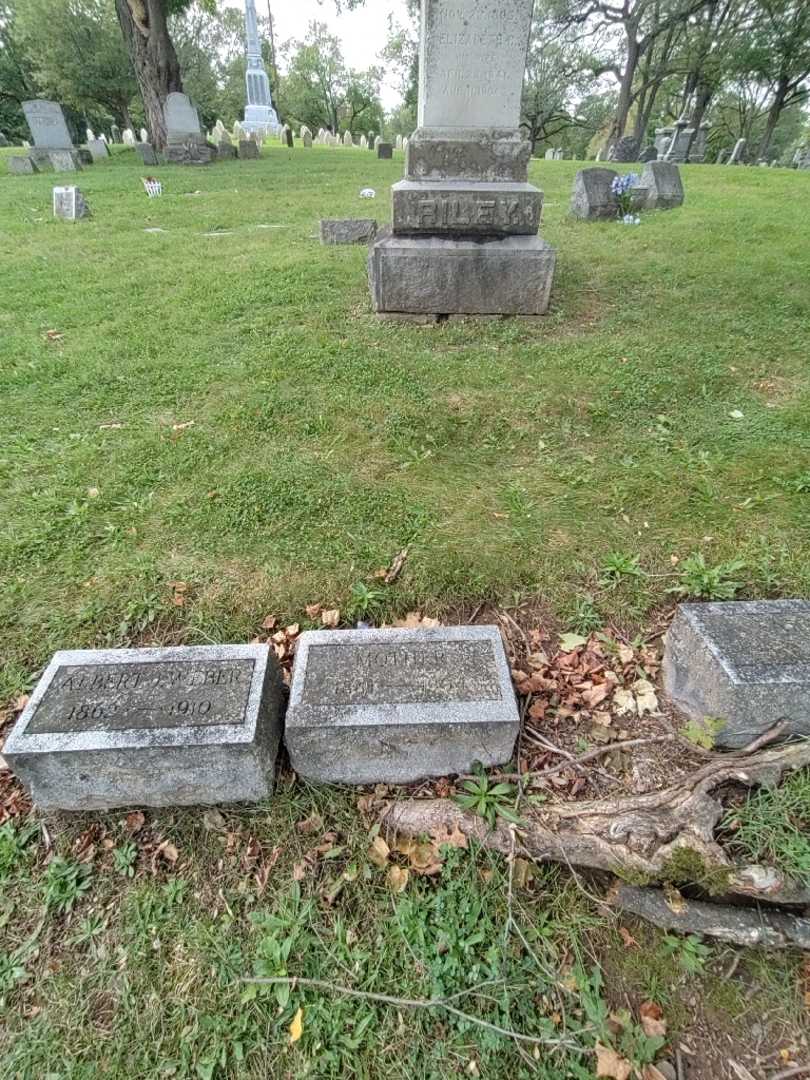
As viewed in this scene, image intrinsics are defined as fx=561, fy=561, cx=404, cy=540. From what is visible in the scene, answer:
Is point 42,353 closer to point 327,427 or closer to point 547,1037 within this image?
point 327,427

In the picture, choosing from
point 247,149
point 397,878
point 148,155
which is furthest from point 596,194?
point 247,149

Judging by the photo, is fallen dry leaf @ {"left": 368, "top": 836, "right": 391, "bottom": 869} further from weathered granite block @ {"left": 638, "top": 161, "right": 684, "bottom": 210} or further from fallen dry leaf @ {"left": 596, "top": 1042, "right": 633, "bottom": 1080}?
weathered granite block @ {"left": 638, "top": 161, "right": 684, "bottom": 210}

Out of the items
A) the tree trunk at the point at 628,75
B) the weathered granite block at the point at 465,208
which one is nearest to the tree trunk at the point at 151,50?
the weathered granite block at the point at 465,208

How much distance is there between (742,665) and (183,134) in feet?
66.5

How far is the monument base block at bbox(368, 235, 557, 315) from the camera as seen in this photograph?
4.60 metres

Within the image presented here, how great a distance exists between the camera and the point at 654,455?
3.28 m

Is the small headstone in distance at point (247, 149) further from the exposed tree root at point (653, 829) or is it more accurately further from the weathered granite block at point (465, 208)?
the exposed tree root at point (653, 829)

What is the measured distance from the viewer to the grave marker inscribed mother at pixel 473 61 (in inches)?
169

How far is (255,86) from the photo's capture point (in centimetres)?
3066

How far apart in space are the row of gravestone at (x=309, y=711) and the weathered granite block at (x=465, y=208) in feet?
12.6

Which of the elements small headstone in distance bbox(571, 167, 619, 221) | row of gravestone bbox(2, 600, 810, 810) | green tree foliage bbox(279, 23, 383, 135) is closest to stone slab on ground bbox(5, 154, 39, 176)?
small headstone in distance bbox(571, 167, 619, 221)

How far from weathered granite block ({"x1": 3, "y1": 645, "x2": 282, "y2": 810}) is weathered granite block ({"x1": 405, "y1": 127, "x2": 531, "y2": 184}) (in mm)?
4407

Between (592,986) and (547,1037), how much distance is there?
0.17 meters

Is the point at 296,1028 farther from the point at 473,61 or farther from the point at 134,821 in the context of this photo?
the point at 473,61
